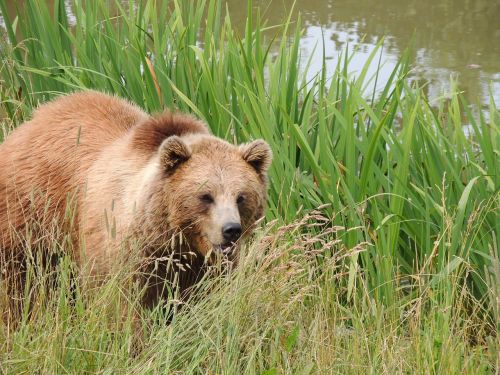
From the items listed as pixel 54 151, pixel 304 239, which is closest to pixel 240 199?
pixel 304 239

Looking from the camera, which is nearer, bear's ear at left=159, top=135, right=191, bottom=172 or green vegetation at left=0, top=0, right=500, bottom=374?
green vegetation at left=0, top=0, right=500, bottom=374

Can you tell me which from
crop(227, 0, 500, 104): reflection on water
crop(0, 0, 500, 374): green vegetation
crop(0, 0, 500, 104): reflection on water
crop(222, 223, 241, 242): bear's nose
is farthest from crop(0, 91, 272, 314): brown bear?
crop(227, 0, 500, 104): reflection on water

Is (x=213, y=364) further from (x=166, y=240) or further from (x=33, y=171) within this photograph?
(x=33, y=171)

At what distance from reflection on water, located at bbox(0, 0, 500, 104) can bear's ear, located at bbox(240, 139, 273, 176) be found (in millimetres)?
4854

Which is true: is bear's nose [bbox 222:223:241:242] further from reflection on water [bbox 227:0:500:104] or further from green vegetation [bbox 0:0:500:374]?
reflection on water [bbox 227:0:500:104]

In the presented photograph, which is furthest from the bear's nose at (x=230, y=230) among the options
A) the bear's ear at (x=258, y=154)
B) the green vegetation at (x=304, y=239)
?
the bear's ear at (x=258, y=154)

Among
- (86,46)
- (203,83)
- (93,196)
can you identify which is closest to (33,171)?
(93,196)

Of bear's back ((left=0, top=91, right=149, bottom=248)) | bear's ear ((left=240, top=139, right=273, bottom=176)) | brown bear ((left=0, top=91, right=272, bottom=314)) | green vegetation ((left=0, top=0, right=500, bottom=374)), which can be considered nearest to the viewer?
green vegetation ((left=0, top=0, right=500, bottom=374))

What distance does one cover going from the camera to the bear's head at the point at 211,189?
3805mm

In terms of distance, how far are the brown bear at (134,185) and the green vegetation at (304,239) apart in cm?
21

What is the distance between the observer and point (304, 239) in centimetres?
443

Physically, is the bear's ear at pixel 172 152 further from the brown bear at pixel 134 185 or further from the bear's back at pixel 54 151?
the bear's back at pixel 54 151

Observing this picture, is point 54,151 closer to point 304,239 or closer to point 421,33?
point 304,239

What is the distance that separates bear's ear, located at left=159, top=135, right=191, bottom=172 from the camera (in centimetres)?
390
